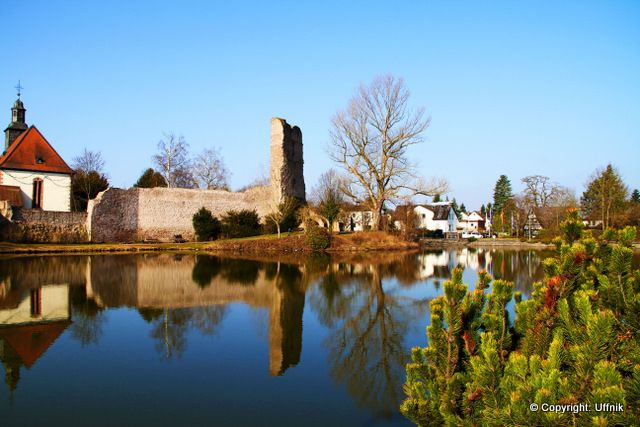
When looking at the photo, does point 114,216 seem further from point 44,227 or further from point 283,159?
point 283,159

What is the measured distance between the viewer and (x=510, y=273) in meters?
18.1

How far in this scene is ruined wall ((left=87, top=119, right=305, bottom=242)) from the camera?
36.9 m

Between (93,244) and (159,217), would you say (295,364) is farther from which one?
(159,217)

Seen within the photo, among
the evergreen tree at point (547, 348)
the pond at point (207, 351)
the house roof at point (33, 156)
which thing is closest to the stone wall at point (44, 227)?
the house roof at point (33, 156)

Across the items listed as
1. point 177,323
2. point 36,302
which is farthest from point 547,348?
point 36,302

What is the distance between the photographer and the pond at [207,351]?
5391 mm

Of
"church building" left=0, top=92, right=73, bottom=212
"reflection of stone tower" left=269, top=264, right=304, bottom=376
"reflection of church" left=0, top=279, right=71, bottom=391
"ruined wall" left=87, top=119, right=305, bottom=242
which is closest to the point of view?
"reflection of church" left=0, top=279, right=71, bottom=391

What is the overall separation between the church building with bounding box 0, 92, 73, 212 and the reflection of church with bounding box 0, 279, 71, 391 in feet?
80.8

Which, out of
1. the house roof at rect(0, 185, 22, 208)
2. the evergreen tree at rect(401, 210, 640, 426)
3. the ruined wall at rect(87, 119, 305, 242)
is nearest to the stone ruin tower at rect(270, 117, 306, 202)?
the ruined wall at rect(87, 119, 305, 242)

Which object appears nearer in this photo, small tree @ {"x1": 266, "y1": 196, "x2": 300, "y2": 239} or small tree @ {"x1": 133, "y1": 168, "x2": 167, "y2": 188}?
small tree @ {"x1": 266, "y1": 196, "x2": 300, "y2": 239}

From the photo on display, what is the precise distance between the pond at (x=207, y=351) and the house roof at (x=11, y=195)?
22.2 m

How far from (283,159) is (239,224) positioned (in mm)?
6793

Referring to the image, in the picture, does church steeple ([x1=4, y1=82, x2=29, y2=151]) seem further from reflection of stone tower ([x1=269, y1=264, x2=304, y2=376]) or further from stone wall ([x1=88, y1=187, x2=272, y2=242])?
reflection of stone tower ([x1=269, y1=264, x2=304, y2=376])

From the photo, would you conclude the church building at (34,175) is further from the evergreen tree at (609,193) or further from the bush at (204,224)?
the evergreen tree at (609,193)
